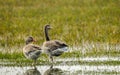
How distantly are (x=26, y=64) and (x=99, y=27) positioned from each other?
10.1 meters

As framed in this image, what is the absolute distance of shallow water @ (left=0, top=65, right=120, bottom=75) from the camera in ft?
52.5

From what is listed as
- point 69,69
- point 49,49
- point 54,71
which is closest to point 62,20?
point 49,49

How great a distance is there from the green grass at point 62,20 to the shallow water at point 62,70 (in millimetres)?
5133

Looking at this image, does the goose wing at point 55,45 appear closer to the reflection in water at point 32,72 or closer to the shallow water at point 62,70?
the shallow water at point 62,70

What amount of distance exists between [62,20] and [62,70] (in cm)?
1531

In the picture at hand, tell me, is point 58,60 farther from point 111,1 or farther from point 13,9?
point 111,1

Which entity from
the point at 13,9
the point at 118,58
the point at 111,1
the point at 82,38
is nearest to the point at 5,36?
the point at 82,38

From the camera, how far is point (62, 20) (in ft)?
104

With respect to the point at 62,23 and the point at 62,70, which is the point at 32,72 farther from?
the point at 62,23

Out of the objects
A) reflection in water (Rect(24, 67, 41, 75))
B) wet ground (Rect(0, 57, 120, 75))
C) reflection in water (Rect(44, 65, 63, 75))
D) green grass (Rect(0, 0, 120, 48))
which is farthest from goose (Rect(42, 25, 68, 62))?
green grass (Rect(0, 0, 120, 48))

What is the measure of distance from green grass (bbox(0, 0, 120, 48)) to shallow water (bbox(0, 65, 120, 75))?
513 centimetres

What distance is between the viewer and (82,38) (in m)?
23.7

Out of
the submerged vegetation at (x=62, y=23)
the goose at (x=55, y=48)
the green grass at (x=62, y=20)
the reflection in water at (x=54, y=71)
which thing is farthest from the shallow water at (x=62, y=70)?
the green grass at (x=62, y=20)

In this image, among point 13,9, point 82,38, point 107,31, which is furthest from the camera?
point 13,9
